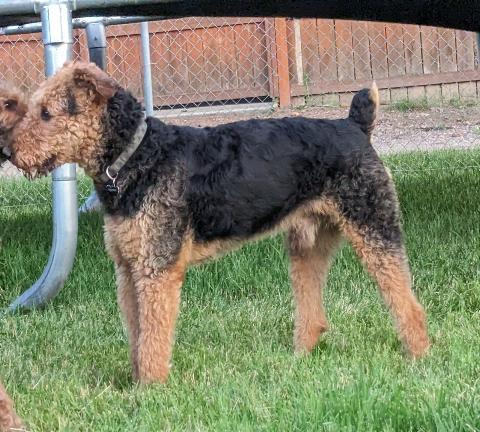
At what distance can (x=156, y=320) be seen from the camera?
4043 mm

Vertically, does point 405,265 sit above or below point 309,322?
above

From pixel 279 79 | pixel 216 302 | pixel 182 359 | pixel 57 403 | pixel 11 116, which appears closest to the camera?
pixel 57 403

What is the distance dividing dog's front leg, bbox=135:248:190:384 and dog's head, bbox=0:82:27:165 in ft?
2.90

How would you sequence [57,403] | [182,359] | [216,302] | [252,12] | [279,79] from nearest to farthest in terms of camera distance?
[57,403], [182,359], [216,302], [252,12], [279,79]

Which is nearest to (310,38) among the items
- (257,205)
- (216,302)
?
(216,302)

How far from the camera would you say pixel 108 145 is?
4.16 metres

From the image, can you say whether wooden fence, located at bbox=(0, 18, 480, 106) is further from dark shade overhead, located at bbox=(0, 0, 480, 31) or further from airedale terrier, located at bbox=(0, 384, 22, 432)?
airedale terrier, located at bbox=(0, 384, 22, 432)

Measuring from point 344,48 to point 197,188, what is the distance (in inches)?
415

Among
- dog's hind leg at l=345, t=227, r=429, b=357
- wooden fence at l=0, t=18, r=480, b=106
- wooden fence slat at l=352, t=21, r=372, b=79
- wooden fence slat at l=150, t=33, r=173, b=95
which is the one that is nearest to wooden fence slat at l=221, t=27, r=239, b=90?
wooden fence at l=0, t=18, r=480, b=106

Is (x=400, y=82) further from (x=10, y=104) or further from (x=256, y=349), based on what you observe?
(x=10, y=104)

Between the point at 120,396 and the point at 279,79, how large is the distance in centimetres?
1090

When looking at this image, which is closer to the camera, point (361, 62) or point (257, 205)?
point (257, 205)

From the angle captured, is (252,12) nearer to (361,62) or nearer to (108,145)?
(108,145)

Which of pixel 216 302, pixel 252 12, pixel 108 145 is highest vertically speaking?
pixel 252 12
